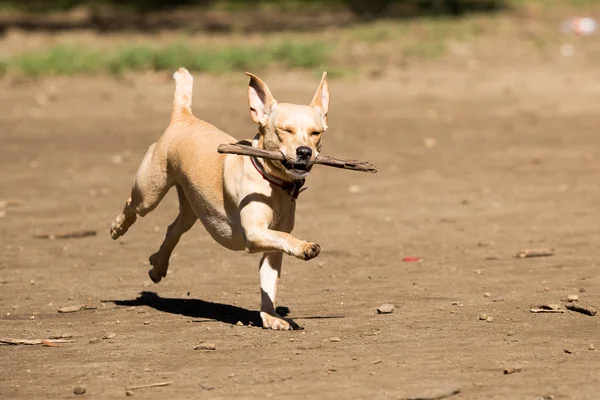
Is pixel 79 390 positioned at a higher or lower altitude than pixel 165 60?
higher

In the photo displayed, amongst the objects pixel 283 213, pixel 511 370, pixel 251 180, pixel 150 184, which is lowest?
pixel 511 370

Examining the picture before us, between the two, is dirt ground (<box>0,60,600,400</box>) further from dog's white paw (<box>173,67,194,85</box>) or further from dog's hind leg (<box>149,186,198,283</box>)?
dog's white paw (<box>173,67,194,85</box>)

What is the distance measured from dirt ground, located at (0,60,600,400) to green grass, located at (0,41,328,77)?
0.79 m

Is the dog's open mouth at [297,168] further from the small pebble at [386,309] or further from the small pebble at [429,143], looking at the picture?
the small pebble at [429,143]

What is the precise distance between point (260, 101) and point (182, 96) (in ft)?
4.55

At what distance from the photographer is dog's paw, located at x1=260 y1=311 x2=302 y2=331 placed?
7352mm

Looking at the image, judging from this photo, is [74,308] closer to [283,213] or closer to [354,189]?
[283,213]

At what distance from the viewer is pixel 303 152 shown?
270 inches

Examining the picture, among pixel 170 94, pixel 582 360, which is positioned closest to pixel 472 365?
pixel 582 360

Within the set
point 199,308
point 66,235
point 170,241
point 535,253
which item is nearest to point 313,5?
point 66,235

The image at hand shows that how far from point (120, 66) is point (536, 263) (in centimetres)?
1112

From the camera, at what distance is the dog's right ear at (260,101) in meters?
7.28

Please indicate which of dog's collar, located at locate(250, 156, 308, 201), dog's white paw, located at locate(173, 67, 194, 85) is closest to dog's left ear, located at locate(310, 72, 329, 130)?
dog's collar, located at locate(250, 156, 308, 201)

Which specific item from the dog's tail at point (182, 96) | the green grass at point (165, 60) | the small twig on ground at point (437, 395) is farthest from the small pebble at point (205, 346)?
the green grass at point (165, 60)
